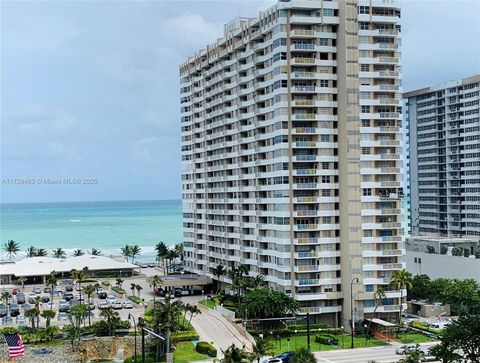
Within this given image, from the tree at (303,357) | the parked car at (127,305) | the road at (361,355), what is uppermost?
the tree at (303,357)

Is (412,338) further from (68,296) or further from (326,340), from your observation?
(68,296)

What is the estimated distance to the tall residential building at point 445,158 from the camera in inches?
5212

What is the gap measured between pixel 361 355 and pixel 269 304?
12.4 meters

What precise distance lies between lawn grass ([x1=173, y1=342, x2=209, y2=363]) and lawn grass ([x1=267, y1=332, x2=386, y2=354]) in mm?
7726

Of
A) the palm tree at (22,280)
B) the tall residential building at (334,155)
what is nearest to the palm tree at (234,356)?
the tall residential building at (334,155)

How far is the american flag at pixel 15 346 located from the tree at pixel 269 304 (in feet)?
79.1

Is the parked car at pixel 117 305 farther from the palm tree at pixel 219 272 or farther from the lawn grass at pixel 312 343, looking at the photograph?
the lawn grass at pixel 312 343

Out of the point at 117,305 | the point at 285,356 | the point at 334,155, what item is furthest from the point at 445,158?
the point at 285,356

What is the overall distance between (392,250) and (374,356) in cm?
1751

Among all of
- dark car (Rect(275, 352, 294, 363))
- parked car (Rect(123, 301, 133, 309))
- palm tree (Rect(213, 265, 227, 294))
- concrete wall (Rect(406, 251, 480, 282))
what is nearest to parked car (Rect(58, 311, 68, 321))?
parked car (Rect(123, 301, 133, 309))

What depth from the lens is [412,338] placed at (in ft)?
255

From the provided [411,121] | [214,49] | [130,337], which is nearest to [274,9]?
[214,49]

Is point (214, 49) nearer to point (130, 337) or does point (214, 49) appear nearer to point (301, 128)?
point (301, 128)

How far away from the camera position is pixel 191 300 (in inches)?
4026
